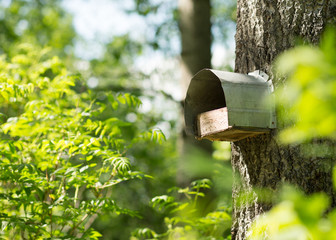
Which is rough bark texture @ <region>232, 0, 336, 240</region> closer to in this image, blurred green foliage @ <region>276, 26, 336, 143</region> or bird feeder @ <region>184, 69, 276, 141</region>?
bird feeder @ <region>184, 69, 276, 141</region>

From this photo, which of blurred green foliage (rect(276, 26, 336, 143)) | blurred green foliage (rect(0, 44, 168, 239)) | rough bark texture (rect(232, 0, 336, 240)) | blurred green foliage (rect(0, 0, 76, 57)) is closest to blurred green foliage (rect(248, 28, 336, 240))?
blurred green foliage (rect(276, 26, 336, 143))

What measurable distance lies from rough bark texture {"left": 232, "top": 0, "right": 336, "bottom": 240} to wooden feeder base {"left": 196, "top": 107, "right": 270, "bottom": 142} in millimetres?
62

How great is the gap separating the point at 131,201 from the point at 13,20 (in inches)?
302

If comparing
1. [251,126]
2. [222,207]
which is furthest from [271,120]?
[222,207]

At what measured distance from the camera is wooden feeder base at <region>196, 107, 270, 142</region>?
2045mm

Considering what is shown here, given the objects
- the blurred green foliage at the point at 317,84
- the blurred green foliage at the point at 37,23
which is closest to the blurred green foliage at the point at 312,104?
the blurred green foliage at the point at 317,84

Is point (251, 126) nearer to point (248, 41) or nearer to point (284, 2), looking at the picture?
point (248, 41)

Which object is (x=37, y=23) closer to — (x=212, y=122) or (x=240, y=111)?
(x=212, y=122)

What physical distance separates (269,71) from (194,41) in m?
2.86

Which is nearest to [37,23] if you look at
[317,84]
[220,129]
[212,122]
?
[212,122]

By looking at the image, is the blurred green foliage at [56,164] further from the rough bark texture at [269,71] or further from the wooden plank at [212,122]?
the rough bark texture at [269,71]

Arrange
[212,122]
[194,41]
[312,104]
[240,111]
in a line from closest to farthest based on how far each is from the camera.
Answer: [312,104]
[240,111]
[212,122]
[194,41]

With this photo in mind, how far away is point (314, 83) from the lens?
57 centimetres

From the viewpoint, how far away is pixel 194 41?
488 centimetres
